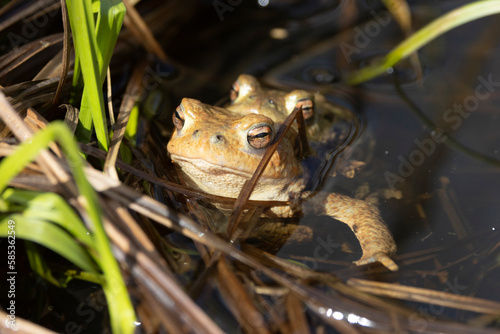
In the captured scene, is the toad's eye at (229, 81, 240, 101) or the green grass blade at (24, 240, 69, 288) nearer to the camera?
the green grass blade at (24, 240, 69, 288)

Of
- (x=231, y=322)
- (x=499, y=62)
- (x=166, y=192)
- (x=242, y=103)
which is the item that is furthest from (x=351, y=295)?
(x=499, y=62)

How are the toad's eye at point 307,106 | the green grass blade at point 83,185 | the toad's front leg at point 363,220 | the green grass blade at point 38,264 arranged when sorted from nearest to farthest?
the green grass blade at point 83,185, the green grass blade at point 38,264, the toad's front leg at point 363,220, the toad's eye at point 307,106

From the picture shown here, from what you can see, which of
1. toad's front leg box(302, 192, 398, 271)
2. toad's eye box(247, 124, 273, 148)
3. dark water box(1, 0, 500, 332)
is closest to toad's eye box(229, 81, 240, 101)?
dark water box(1, 0, 500, 332)

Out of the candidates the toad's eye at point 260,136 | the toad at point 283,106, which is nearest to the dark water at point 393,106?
the toad at point 283,106

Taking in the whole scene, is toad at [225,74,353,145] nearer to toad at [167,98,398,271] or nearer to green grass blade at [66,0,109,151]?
toad at [167,98,398,271]

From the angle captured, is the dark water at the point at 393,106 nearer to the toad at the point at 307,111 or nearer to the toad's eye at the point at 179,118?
the toad at the point at 307,111

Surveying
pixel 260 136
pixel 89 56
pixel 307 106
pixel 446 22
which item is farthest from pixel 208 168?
pixel 446 22

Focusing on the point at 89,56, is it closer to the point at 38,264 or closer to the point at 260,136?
the point at 260,136
